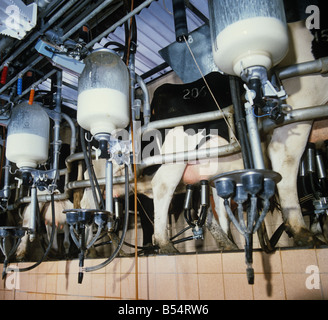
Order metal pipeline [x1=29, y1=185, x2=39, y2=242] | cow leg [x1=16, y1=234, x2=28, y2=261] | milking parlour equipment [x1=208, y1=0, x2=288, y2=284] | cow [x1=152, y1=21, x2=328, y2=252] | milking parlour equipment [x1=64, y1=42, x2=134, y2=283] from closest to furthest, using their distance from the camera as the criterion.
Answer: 1. milking parlour equipment [x1=208, y1=0, x2=288, y2=284]
2. cow [x1=152, y1=21, x2=328, y2=252]
3. milking parlour equipment [x1=64, y1=42, x2=134, y2=283]
4. metal pipeline [x1=29, y1=185, x2=39, y2=242]
5. cow leg [x1=16, y1=234, x2=28, y2=261]

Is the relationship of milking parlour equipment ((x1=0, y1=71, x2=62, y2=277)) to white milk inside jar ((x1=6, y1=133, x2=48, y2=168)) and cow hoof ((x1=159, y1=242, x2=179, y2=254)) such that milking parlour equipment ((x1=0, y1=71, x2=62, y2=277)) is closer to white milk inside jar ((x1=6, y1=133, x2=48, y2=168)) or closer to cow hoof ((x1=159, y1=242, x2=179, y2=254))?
white milk inside jar ((x1=6, y1=133, x2=48, y2=168))

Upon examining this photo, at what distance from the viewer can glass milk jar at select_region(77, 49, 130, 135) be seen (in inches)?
76.0

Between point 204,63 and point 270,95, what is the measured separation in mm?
1048

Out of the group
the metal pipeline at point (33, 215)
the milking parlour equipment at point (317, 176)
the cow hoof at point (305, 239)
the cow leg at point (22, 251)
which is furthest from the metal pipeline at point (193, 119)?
the cow leg at point (22, 251)

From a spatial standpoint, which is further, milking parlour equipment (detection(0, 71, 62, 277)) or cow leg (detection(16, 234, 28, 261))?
cow leg (detection(16, 234, 28, 261))

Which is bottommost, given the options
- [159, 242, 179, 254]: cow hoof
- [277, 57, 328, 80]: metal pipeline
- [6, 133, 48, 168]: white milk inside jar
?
[159, 242, 179, 254]: cow hoof

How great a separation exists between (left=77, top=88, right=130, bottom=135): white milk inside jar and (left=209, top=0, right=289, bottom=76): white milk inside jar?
78 cm

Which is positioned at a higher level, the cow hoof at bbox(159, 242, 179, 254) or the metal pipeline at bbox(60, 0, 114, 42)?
the metal pipeline at bbox(60, 0, 114, 42)

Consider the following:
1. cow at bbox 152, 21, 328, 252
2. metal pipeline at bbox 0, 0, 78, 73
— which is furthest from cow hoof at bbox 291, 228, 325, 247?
metal pipeline at bbox 0, 0, 78, 73

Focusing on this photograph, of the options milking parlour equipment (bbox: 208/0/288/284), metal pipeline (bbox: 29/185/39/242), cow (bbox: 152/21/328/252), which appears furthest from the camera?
metal pipeline (bbox: 29/185/39/242)

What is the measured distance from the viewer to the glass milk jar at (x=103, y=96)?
193 cm

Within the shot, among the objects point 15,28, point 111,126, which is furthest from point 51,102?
point 111,126

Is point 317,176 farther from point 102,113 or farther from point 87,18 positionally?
point 87,18

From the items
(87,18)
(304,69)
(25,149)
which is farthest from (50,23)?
Result: (304,69)
